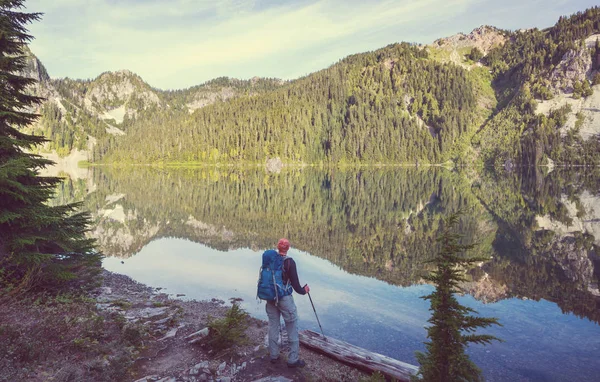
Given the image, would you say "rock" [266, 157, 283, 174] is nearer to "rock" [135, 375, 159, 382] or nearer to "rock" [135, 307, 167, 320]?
"rock" [135, 307, 167, 320]

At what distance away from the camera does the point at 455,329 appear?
17.9ft

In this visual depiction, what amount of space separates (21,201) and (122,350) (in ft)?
19.0

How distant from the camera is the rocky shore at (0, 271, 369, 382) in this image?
7136mm

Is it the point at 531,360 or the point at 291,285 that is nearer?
the point at 291,285

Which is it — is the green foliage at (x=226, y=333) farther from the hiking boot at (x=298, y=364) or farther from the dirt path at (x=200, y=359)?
the hiking boot at (x=298, y=364)

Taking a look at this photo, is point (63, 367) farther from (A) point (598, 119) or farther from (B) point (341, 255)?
(A) point (598, 119)

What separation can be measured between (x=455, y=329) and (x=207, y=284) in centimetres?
1314

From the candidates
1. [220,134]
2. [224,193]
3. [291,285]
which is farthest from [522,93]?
[291,285]

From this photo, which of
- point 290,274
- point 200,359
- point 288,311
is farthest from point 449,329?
point 200,359

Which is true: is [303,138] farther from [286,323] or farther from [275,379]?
[275,379]

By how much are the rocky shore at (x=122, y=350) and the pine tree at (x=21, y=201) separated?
3.41 ft

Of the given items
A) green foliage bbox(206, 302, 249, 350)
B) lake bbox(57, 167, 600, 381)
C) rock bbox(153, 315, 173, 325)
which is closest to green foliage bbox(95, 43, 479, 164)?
lake bbox(57, 167, 600, 381)

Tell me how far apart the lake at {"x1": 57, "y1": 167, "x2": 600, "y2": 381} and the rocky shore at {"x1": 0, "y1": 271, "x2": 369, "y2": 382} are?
3015 mm

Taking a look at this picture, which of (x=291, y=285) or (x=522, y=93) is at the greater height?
(x=522, y=93)
